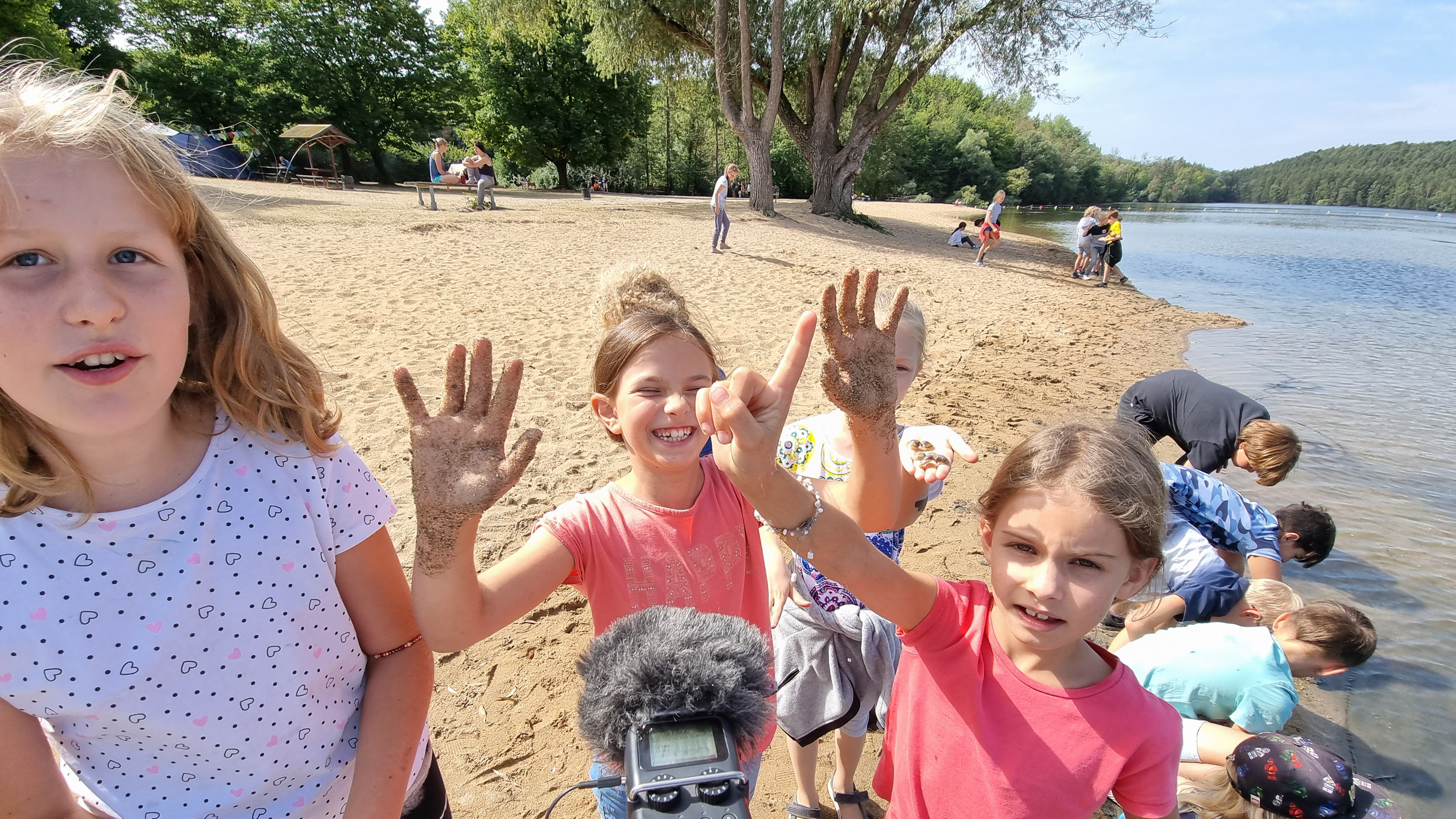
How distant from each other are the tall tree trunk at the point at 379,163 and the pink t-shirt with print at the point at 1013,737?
3755 centimetres

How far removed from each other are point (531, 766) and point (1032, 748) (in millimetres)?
2198

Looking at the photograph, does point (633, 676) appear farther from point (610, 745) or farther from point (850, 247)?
point (850, 247)

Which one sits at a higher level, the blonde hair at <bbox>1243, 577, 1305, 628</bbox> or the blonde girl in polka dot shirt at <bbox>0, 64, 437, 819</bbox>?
the blonde girl in polka dot shirt at <bbox>0, 64, 437, 819</bbox>

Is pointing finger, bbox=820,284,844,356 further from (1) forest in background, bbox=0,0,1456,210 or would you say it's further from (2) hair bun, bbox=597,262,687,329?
(1) forest in background, bbox=0,0,1456,210

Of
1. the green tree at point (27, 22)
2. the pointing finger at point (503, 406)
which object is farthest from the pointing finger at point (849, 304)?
the green tree at point (27, 22)

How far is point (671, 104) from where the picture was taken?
4119 cm

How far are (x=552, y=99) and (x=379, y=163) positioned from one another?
9.43 metres

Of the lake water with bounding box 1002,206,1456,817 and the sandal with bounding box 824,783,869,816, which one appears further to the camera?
the lake water with bounding box 1002,206,1456,817

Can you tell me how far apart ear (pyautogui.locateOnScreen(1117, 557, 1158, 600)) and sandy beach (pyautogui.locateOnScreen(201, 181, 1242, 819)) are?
0.37m

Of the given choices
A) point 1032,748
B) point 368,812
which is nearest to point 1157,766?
point 1032,748

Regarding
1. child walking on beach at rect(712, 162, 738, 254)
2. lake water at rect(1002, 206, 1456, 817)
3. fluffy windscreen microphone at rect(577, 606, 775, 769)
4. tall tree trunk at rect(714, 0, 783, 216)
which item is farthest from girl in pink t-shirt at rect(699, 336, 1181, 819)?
tall tree trunk at rect(714, 0, 783, 216)

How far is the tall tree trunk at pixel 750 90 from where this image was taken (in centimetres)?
1745

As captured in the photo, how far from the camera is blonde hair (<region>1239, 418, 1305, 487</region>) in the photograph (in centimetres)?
412

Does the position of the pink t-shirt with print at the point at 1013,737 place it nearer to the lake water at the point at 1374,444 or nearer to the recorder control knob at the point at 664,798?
the recorder control knob at the point at 664,798
